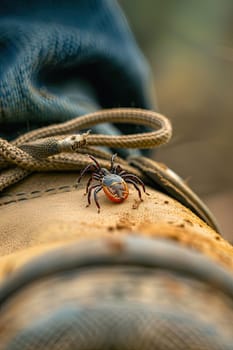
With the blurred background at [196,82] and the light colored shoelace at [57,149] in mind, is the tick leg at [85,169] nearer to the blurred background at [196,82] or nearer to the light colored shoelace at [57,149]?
the light colored shoelace at [57,149]

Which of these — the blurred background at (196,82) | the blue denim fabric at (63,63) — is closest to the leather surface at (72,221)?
the blue denim fabric at (63,63)

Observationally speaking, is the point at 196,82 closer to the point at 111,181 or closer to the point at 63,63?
the point at 63,63

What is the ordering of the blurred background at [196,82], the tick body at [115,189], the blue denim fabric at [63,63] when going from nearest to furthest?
the tick body at [115,189] → the blue denim fabric at [63,63] → the blurred background at [196,82]

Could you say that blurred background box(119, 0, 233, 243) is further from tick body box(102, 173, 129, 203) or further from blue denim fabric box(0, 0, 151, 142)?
tick body box(102, 173, 129, 203)

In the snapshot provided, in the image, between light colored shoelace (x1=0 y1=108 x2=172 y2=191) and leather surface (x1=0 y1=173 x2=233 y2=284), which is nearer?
leather surface (x1=0 y1=173 x2=233 y2=284)

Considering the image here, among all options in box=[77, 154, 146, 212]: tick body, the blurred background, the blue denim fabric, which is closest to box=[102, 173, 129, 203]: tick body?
box=[77, 154, 146, 212]: tick body
